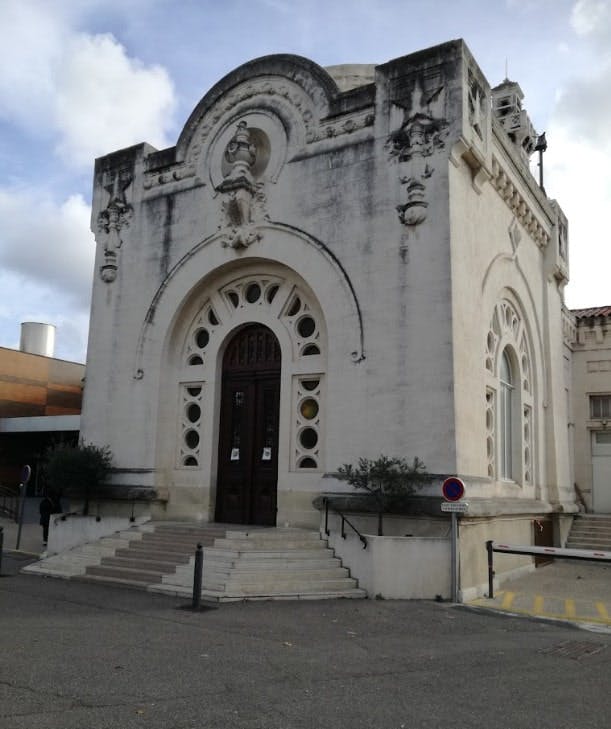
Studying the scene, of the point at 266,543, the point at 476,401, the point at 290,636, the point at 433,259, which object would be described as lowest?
the point at 290,636

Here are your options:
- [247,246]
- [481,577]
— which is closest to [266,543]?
[481,577]

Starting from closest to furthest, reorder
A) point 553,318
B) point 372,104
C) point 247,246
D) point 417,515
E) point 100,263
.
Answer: point 417,515 < point 372,104 < point 247,246 < point 100,263 < point 553,318

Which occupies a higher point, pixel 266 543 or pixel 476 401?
pixel 476 401

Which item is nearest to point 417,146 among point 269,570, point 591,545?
point 269,570

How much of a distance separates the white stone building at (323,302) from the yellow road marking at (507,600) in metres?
0.55

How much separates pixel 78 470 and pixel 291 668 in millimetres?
10102

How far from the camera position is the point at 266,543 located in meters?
13.0

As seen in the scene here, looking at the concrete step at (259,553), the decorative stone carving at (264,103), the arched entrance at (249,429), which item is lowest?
the concrete step at (259,553)

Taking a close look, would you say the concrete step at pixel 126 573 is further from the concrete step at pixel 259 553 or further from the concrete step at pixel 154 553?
the concrete step at pixel 259 553

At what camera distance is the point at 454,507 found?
38.3 feet

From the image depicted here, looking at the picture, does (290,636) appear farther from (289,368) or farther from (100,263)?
(100,263)

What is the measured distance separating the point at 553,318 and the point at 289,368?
30.0 ft

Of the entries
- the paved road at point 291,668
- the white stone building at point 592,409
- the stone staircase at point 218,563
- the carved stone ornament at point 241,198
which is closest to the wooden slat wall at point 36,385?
the stone staircase at point 218,563

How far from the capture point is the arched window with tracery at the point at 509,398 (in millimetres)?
15445
